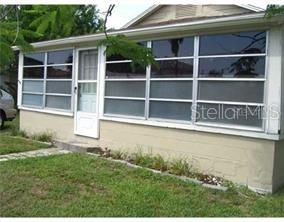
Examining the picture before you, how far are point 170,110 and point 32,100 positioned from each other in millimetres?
6051

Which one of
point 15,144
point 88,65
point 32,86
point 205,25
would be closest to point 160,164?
point 205,25

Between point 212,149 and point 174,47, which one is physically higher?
point 174,47

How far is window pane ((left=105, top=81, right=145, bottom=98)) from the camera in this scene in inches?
344

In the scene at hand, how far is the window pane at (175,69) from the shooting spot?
7750 mm

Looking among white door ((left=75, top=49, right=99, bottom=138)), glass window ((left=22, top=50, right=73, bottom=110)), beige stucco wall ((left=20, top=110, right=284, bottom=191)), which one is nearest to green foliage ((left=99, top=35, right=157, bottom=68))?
beige stucco wall ((left=20, top=110, right=284, bottom=191))

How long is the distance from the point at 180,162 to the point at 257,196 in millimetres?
1709

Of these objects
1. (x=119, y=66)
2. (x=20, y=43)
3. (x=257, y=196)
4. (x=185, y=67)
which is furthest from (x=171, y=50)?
(x=20, y=43)

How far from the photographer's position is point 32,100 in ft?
41.4

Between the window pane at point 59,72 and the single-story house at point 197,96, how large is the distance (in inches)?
3.7

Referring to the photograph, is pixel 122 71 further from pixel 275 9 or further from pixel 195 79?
pixel 275 9

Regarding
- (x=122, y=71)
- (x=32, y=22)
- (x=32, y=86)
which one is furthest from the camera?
(x=32, y=86)

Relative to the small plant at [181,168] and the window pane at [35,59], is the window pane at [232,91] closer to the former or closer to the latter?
the small plant at [181,168]

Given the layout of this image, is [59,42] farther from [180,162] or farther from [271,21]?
[271,21]

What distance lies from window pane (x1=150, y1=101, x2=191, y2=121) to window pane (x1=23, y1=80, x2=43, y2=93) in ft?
16.4
